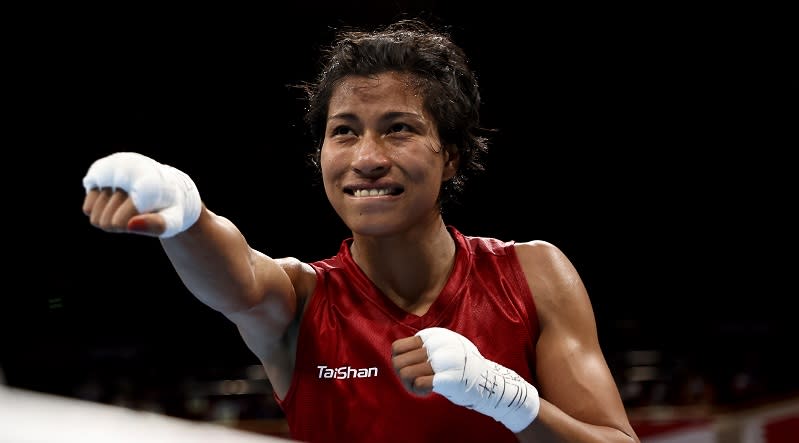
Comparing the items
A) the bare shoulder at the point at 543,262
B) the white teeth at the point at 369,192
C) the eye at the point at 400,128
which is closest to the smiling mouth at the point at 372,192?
the white teeth at the point at 369,192

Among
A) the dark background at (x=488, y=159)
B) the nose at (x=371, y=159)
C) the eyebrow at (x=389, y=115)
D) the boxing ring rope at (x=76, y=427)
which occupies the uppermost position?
the eyebrow at (x=389, y=115)

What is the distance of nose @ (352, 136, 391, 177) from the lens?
200cm

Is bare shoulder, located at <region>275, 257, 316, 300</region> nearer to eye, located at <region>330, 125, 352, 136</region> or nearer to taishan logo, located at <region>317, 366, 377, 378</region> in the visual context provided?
taishan logo, located at <region>317, 366, 377, 378</region>

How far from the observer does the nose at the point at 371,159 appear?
6.57 ft

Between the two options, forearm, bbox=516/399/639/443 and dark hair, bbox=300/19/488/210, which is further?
dark hair, bbox=300/19/488/210

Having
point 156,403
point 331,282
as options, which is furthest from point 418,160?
point 156,403

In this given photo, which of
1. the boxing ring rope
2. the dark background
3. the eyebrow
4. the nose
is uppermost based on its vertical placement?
the eyebrow

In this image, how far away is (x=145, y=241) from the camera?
27.6 ft

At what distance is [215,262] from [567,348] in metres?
0.82

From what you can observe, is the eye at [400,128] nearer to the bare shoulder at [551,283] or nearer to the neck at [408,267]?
the neck at [408,267]

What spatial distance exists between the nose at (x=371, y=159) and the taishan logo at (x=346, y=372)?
438 millimetres

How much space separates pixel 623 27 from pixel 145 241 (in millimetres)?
4689

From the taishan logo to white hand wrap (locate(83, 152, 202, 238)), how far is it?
0.63m

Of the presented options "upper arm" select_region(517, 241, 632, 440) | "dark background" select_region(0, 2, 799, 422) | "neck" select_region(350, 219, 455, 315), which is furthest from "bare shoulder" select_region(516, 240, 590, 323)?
"dark background" select_region(0, 2, 799, 422)
